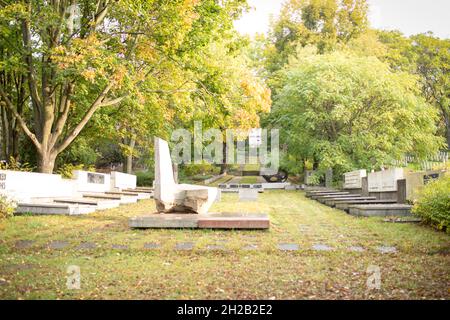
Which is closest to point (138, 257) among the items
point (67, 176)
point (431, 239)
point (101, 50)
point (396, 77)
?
point (431, 239)

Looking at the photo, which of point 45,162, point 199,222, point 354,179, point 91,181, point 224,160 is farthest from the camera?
point 224,160

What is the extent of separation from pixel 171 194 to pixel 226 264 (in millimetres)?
5634

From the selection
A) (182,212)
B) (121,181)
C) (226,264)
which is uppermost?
(121,181)

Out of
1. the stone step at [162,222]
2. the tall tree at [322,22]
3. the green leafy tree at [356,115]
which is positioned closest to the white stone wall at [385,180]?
the green leafy tree at [356,115]

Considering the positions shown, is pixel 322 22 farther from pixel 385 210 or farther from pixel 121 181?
pixel 385 210

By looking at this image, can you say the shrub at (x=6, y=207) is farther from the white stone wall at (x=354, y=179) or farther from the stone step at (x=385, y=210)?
the white stone wall at (x=354, y=179)

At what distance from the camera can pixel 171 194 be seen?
11719mm

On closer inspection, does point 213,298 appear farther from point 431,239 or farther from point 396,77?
point 396,77

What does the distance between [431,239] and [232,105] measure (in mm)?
11697

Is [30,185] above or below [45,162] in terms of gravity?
below

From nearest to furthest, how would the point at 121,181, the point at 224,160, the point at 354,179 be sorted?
the point at 354,179 → the point at 121,181 → the point at 224,160

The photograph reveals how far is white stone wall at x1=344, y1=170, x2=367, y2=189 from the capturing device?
21.4 meters

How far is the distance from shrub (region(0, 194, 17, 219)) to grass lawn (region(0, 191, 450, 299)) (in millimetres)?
1604

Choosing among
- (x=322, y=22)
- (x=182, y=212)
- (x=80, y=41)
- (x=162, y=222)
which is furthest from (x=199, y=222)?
(x=322, y=22)
